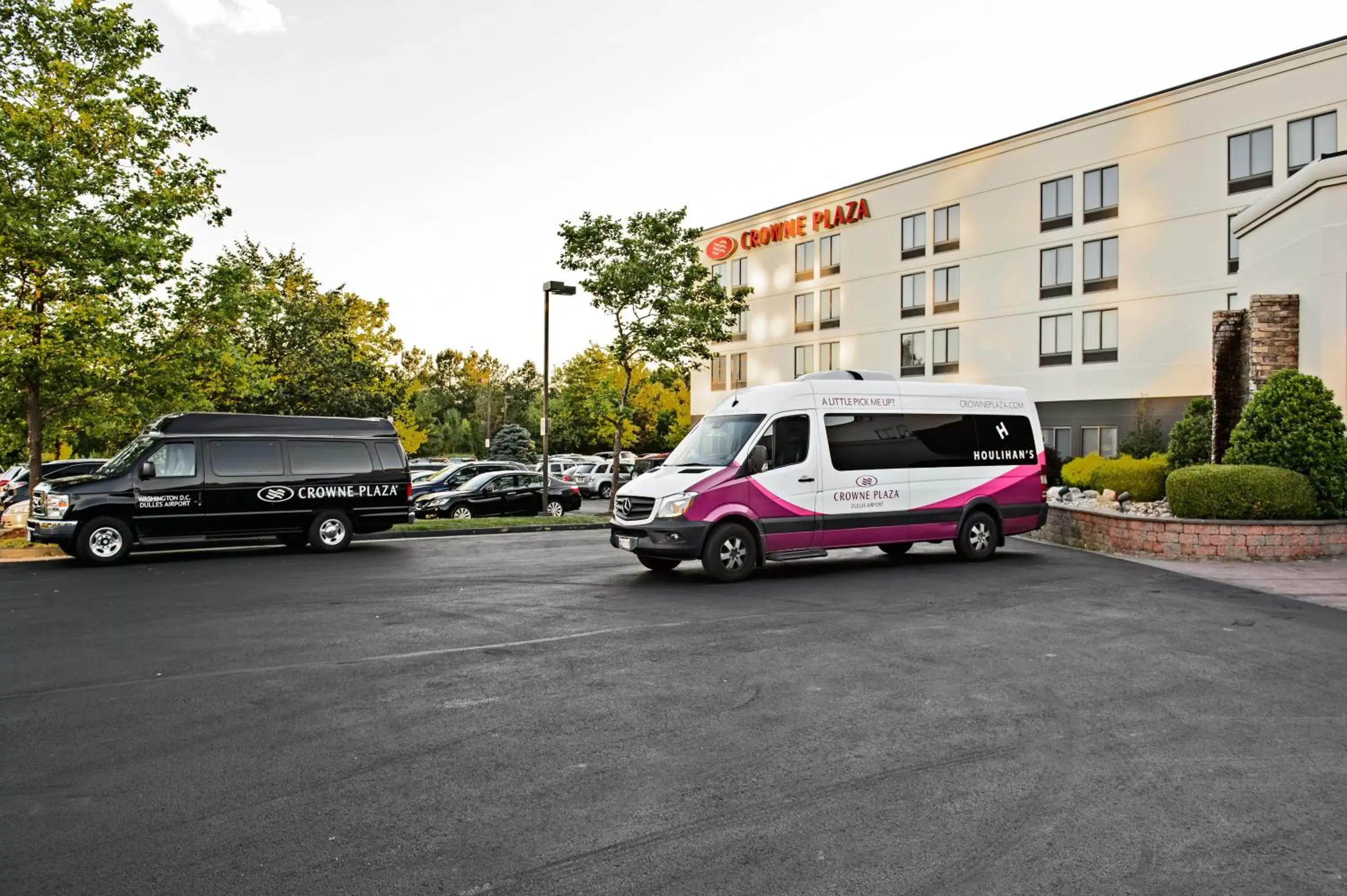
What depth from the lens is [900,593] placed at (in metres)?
11.1

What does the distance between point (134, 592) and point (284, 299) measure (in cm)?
2522

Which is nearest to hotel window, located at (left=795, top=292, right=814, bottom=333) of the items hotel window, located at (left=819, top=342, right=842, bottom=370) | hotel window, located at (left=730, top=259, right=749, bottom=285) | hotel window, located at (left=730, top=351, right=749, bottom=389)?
hotel window, located at (left=819, top=342, right=842, bottom=370)

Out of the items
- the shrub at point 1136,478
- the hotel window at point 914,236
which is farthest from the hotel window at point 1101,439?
the shrub at point 1136,478

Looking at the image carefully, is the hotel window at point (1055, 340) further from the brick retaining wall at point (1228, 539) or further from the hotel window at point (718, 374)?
the brick retaining wall at point (1228, 539)

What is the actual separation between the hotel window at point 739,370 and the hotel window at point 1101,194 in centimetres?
2108

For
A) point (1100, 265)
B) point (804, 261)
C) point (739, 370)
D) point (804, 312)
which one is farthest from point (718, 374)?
point (1100, 265)

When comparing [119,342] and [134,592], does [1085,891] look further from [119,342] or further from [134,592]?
[119,342]

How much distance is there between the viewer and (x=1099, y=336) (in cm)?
3769

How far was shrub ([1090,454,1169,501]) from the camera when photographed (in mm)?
20562

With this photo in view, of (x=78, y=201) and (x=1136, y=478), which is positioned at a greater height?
(x=78, y=201)

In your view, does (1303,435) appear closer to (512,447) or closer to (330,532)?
(330,532)

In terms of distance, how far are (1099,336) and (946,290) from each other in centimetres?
784

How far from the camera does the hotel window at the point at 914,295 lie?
146ft

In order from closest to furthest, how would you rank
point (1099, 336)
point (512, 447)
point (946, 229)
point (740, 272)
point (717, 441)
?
point (717, 441) < point (1099, 336) < point (946, 229) < point (740, 272) < point (512, 447)
